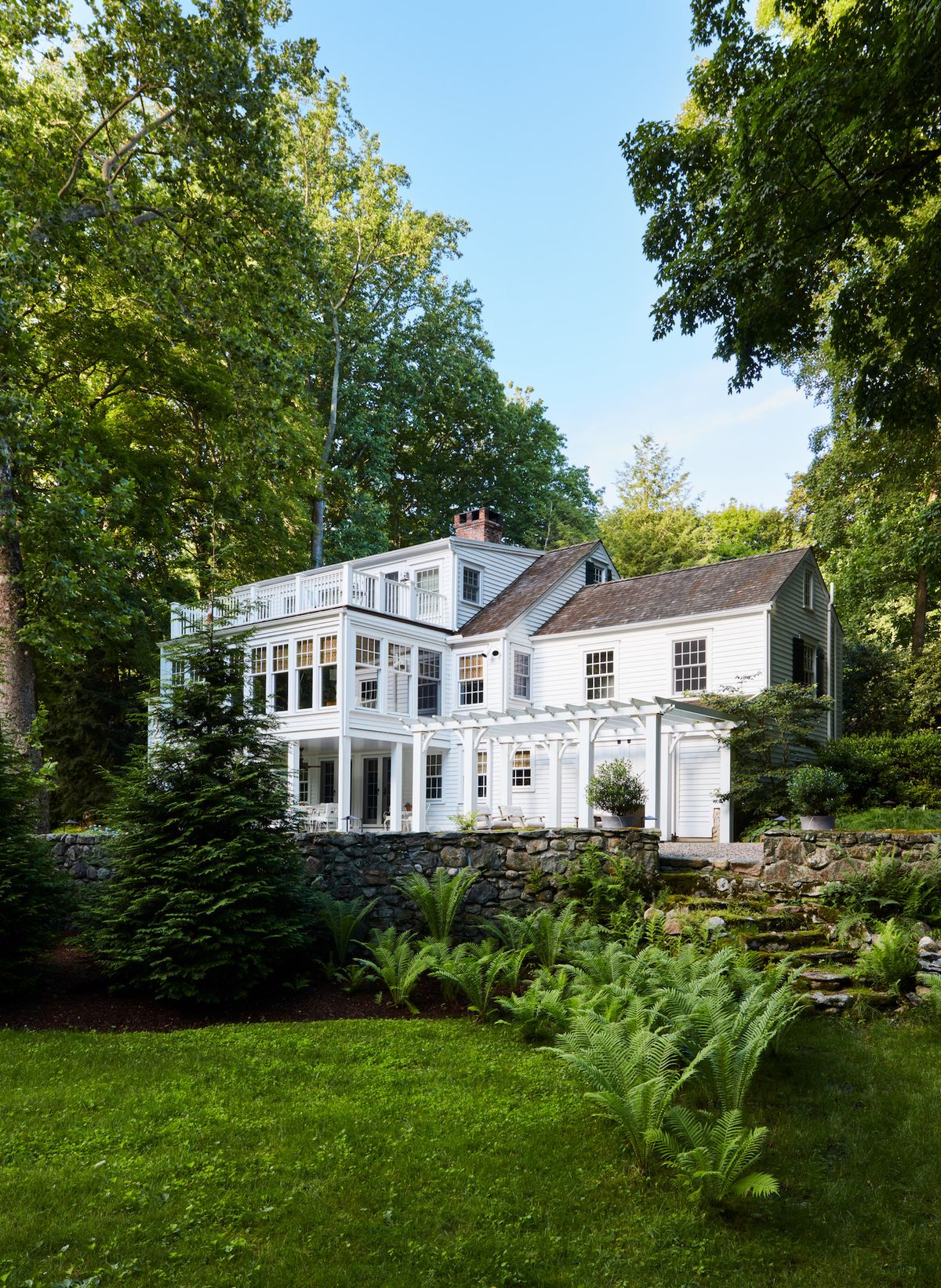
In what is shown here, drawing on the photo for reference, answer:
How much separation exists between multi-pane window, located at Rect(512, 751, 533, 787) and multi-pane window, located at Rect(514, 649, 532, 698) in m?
1.46

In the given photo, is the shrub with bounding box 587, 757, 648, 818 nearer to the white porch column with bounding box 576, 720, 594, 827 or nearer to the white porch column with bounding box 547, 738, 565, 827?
the white porch column with bounding box 576, 720, 594, 827

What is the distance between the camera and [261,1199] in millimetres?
4102

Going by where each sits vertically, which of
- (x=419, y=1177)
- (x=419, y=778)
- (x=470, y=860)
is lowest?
(x=419, y=1177)

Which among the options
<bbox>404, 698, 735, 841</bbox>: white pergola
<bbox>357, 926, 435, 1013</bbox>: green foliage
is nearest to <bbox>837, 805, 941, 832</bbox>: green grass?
<bbox>404, 698, 735, 841</bbox>: white pergola

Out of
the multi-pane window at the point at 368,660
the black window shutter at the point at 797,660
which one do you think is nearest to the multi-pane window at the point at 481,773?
the multi-pane window at the point at 368,660

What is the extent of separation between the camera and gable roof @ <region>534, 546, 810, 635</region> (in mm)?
18094

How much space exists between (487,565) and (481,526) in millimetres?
1522

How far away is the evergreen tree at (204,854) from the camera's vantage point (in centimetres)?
792

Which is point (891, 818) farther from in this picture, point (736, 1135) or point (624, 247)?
point (736, 1135)

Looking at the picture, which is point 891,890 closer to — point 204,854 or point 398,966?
point 398,966

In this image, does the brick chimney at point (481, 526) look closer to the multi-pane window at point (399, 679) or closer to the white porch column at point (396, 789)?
the multi-pane window at point (399, 679)

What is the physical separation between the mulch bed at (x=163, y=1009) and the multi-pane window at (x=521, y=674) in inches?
495

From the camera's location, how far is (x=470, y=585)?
2284 cm

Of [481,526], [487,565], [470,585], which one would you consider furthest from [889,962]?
[481,526]
